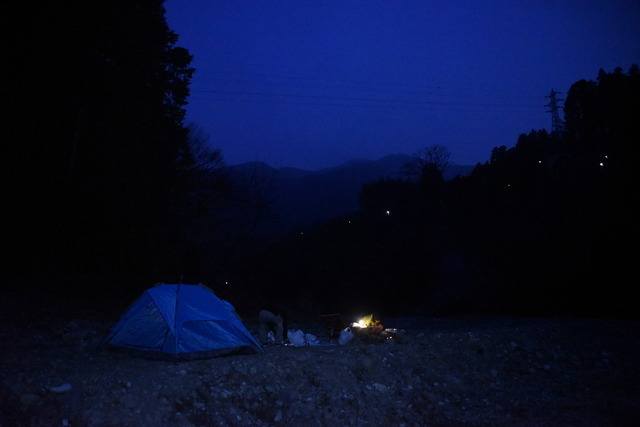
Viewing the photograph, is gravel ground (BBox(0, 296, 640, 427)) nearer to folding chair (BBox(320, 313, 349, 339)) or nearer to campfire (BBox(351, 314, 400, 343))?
campfire (BBox(351, 314, 400, 343))

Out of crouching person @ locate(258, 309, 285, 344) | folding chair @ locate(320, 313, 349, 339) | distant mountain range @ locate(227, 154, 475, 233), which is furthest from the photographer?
distant mountain range @ locate(227, 154, 475, 233)

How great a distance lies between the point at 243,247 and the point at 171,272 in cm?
713

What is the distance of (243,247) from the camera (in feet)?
98.4

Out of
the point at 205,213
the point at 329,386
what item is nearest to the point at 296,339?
the point at 329,386

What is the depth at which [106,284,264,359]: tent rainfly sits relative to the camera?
786cm

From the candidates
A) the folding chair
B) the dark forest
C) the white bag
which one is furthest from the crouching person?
the dark forest

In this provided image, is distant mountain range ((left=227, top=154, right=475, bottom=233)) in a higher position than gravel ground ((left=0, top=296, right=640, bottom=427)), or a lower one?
higher

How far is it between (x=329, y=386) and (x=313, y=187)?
85.6 meters

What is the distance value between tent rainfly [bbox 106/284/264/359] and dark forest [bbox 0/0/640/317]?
21.9ft

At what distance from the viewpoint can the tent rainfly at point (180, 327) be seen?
25.8 ft

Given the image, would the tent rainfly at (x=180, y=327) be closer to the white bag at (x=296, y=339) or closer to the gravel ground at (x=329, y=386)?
the gravel ground at (x=329, y=386)

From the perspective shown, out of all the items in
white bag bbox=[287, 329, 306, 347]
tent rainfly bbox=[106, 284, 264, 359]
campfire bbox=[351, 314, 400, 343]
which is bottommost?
white bag bbox=[287, 329, 306, 347]

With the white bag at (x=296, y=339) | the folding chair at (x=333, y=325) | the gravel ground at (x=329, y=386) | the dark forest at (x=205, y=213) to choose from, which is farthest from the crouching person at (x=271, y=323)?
the dark forest at (x=205, y=213)

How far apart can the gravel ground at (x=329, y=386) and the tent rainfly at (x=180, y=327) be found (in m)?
0.34
